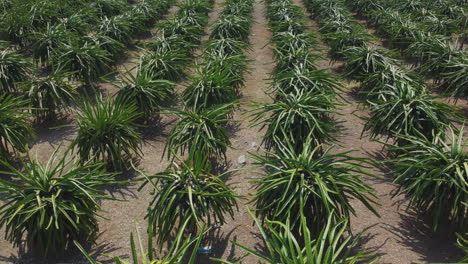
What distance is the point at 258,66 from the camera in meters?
8.02

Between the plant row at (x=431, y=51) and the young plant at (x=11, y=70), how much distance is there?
7026 mm

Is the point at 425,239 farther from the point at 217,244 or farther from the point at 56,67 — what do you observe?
the point at 56,67

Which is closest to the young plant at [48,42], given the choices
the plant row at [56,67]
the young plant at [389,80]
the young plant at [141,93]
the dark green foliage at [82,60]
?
the plant row at [56,67]

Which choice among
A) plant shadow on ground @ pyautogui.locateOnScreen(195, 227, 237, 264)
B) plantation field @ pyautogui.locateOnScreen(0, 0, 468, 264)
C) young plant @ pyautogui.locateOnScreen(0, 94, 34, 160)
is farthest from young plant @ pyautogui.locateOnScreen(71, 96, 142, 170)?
plant shadow on ground @ pyautogui.locateOnScreen(195, 227, 237, 264)

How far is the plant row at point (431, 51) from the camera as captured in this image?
5695 millimetres

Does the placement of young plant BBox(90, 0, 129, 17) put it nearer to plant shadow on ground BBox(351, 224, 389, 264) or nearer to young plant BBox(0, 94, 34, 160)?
young plant BBox(0, 94, 34, 160)

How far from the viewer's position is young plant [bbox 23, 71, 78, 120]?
5.33m

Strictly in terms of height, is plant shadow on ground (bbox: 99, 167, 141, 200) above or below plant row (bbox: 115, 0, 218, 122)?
below

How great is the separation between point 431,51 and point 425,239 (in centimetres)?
439

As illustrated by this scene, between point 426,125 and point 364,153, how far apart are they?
86 centimetres

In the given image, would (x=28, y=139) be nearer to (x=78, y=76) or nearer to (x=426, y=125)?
(x=78, y=76)

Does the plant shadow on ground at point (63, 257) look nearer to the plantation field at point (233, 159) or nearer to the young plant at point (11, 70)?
the plantation field at point (233, 159)

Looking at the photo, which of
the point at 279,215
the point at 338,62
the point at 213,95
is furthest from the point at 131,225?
the point at 338,62

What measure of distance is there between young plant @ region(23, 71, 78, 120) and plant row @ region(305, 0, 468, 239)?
4.60 metres
